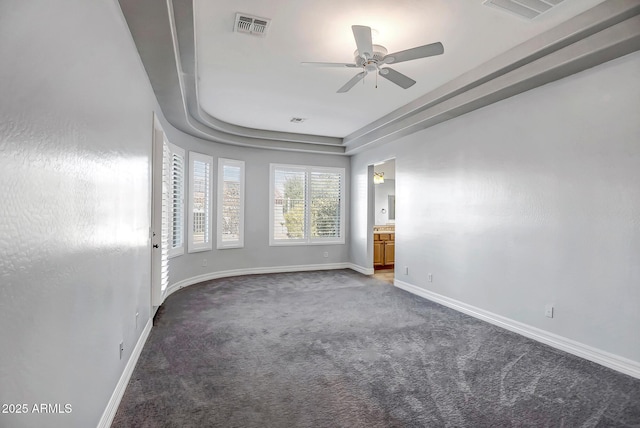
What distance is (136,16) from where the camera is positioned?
2400 mm

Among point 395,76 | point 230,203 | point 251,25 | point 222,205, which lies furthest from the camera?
point 230,203

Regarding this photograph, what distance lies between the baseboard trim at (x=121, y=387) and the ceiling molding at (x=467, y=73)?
2558 mm

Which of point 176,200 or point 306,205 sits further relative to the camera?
point 306,205

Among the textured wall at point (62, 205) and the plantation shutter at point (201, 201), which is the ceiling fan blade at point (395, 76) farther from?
the plantation shutter at point (201, 201)

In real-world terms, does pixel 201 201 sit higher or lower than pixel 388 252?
higher

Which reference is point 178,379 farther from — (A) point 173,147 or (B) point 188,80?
(A) point 173,147

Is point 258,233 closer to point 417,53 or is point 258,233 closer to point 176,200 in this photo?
point 176,200

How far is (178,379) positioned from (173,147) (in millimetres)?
3592

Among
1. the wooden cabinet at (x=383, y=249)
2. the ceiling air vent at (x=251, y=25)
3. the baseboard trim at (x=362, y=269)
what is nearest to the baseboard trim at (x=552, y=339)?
the baseboard trim at (x=362, y=269)

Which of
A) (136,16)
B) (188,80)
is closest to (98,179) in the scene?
(136,16)

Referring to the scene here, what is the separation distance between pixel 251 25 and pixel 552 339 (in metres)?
4.06

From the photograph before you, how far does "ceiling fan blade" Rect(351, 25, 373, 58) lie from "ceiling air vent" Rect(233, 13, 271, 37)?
2.52 feet

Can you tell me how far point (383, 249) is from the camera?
303 inches

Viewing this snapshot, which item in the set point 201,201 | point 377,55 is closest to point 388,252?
point 201,201
